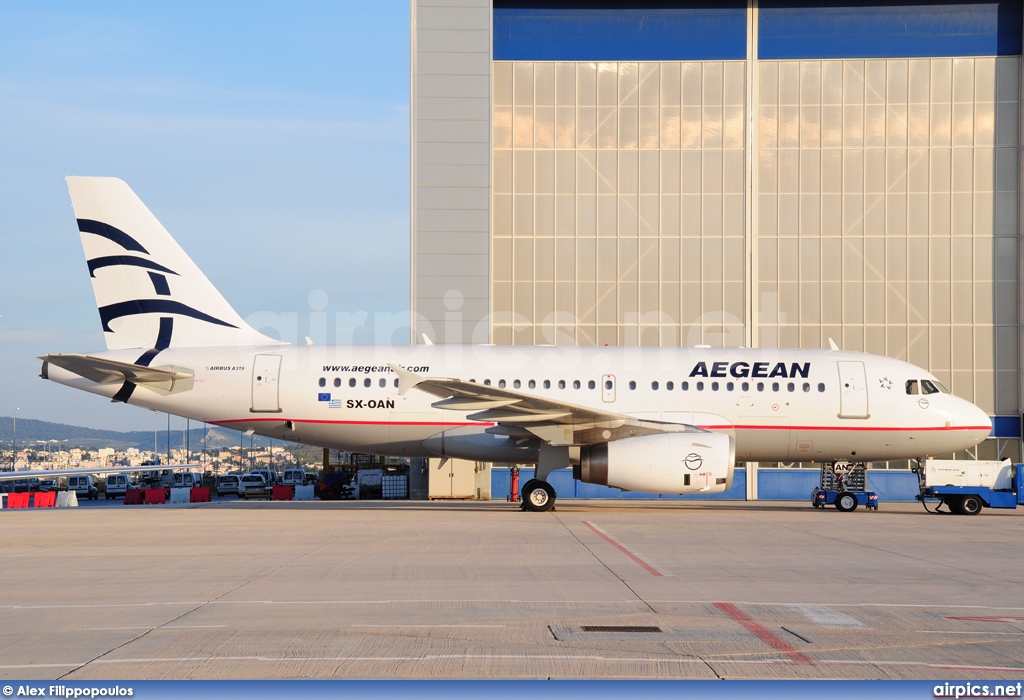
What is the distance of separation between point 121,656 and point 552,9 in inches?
1300

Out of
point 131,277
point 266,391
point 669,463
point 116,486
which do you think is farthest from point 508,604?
point 116,486

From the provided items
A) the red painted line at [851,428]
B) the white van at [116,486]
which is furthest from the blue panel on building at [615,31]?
the white van at [116,486]

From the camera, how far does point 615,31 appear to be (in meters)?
36.0

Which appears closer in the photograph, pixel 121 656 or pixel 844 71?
pixel 121 656

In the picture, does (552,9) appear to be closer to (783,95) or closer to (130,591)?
(783,95)

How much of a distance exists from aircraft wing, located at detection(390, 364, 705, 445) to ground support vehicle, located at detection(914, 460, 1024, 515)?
6.73 m

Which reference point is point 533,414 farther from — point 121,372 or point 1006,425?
point 1006,425

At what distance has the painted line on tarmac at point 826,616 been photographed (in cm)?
789

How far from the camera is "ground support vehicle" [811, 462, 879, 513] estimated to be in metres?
25.6

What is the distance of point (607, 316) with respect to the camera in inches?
1403

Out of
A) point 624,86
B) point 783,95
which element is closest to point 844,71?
point 783,95

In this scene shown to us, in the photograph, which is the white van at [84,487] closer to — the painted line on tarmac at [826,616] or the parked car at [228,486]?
the parked car at [228,486]

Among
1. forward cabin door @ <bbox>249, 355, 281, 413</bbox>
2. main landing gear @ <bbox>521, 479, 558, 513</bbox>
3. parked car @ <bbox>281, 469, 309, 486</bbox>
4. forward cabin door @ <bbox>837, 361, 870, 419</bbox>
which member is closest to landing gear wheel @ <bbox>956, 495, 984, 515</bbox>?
forward cabin door @ <bbox>837, 361, 870, 419</bbox>

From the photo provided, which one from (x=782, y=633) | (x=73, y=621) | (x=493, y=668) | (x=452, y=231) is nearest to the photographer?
(x=493, y=668)
